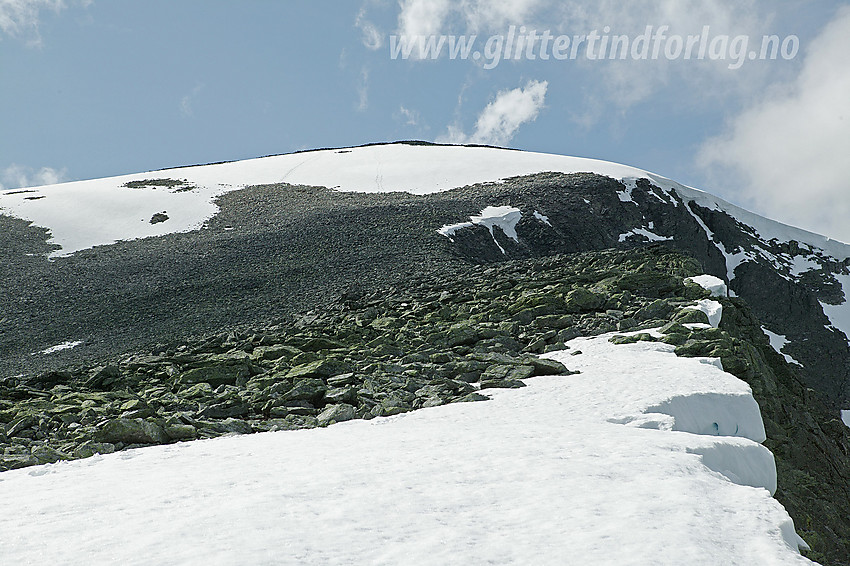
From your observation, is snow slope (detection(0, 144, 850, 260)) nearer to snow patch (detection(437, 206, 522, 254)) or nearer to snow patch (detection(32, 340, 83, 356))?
snow patch (detection(437, 206, 522, 254))

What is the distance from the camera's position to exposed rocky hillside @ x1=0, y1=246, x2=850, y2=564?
10.6 meters

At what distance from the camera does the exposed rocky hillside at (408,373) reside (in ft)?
34.8

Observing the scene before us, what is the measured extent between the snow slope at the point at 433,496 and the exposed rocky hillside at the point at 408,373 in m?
1.74

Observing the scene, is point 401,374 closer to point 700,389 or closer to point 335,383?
point 335,383

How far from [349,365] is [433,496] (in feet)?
25.9

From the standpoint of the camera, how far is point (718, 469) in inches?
307

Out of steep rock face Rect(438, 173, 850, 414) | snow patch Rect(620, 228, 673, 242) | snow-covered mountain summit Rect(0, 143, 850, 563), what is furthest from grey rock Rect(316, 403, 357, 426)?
snow patch Rect(620, 228, 673, 242)

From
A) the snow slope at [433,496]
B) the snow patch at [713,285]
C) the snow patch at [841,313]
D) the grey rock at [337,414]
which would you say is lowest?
the snow slope at [433,496]

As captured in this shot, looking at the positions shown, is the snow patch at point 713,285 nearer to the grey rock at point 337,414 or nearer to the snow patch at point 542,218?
the grey rock at point 337,414

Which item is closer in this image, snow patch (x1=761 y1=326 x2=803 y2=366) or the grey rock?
the grey rock

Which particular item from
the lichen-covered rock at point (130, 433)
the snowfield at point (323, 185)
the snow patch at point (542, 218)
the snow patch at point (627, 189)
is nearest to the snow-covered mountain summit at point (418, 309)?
the lichen-covered rock at point (130, 433)

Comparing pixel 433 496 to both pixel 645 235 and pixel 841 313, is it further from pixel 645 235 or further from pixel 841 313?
pixel 841 313

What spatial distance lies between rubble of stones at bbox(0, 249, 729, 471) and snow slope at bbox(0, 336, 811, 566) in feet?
3.37

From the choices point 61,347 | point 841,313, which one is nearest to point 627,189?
point 841,313
